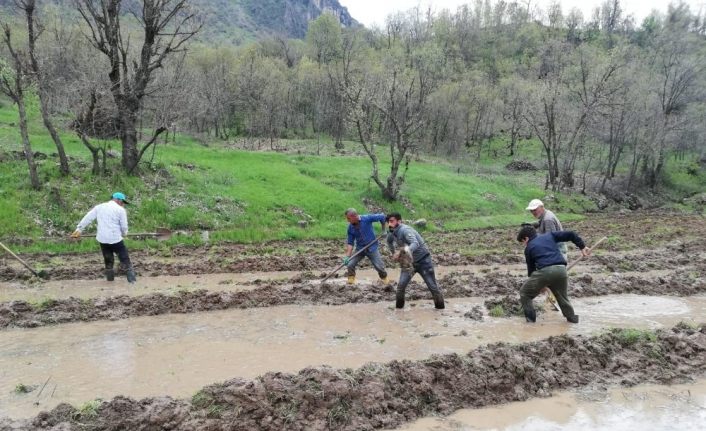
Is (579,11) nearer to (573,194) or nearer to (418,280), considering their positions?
(573,194)

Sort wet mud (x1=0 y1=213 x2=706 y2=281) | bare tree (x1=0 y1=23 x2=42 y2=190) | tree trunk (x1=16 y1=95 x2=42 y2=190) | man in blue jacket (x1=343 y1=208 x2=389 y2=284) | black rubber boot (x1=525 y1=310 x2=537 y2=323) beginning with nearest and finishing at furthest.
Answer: black rubber boot (x1=525 y1=310 x2=537 y2=323) → man in blue jacket (x1=343 y1=208 x2=389 y2=284) → wet mud (x1=0 y1=213 x2=706 y2=281) → bare tree (x1=0 y1=23 x2=42 y2=190) → tree trunk (x1=16 y1=95 x2=42 y2=190)

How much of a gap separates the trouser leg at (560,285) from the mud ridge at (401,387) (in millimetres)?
1097

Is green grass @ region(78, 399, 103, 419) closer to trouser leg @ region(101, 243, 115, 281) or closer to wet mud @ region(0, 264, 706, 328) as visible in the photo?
wet mud @ region(0, 264, 706, 328)

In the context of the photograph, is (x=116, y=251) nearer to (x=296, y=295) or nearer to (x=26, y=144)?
(x=296, y=295)

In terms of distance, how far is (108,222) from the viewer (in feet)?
35.3

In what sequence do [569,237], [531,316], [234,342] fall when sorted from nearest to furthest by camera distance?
1. [234,342]
2. [569,237]
3. [531,316]

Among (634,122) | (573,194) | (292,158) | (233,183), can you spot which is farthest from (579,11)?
(233,183)

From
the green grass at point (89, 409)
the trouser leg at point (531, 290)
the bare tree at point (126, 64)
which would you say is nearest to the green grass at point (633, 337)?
the trouser leg at point (531, 290)

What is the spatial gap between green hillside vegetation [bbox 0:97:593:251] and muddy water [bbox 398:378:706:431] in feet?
40.5

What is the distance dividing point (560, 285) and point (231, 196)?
13563 mm

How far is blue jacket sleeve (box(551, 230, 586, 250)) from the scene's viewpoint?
8094 mm

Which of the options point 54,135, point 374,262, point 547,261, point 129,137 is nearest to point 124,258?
point 374,262

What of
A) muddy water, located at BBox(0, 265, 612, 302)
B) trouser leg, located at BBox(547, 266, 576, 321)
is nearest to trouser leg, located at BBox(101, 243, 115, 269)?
muddy water, located at BBox(0, 265, 612, 302)

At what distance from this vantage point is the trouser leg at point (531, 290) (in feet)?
27.3
